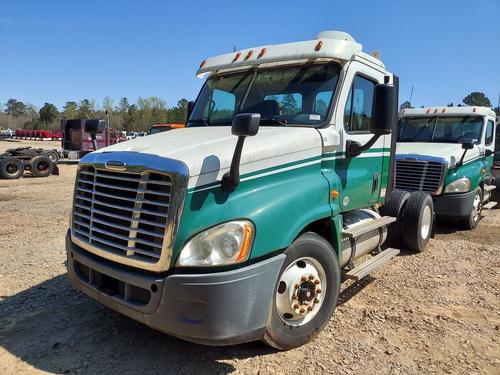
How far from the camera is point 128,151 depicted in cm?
332

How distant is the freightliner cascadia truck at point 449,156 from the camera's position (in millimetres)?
7625

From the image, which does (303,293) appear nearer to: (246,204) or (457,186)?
(246,204)

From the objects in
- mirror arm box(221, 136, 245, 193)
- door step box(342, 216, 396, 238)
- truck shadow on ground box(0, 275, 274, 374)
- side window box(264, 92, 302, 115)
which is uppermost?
side window box(264, 92, 302, 115)

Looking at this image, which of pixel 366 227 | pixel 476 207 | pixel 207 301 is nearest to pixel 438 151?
pixel 476 207

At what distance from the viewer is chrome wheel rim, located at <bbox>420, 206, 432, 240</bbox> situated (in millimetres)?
6617

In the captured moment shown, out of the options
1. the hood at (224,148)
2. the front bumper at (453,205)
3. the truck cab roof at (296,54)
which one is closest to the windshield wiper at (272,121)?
the hood at (224,148)

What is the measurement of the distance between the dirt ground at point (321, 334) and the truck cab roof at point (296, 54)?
2606mm

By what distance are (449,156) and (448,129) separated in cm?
140

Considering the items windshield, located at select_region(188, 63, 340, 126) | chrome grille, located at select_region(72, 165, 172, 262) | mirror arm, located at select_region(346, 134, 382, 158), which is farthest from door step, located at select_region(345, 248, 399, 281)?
chrome grille, located at select_region(72, 165, 172, 262)

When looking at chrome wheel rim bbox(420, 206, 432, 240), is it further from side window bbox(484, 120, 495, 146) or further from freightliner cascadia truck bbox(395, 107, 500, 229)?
side window bbox(484, 120, 495, 146)

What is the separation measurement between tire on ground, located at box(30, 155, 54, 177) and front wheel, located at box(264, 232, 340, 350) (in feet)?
52.7

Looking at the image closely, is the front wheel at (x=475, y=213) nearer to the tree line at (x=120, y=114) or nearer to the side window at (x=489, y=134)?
the side window at (x=489, y=134)

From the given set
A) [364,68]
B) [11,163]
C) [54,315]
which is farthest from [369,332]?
[11,163]

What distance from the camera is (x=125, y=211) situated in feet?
10.3
